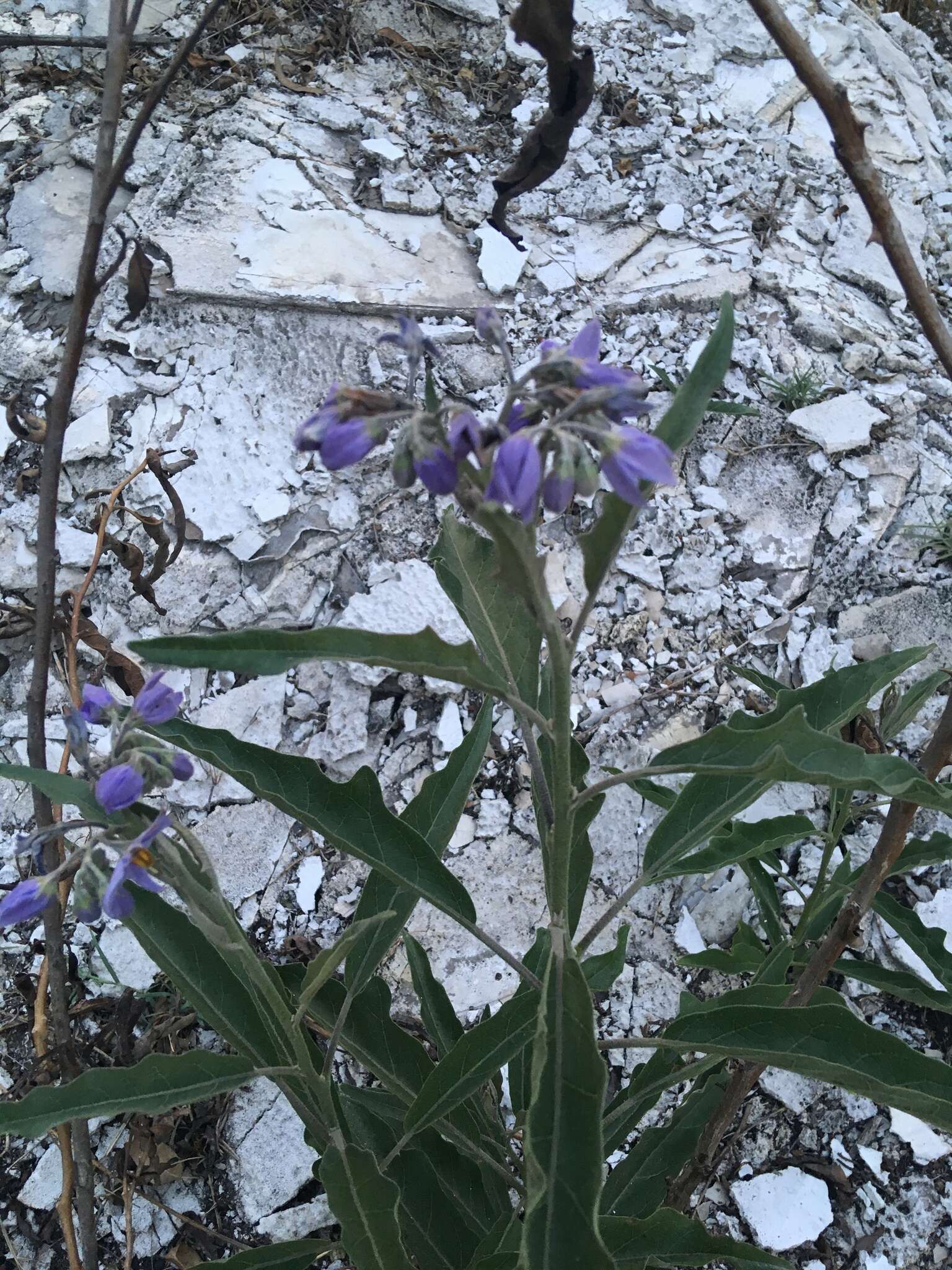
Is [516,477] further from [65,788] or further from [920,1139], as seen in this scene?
[920,1139]

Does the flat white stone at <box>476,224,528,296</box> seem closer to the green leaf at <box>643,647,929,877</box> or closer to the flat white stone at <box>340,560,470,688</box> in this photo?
the flat white stone at <box>340,560,470,688</box>

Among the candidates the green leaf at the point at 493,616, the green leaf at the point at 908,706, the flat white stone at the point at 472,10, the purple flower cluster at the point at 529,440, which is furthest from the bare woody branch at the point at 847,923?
the flat white stone at the point at 472,10

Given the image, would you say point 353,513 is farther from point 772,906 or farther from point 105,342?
point 772,906

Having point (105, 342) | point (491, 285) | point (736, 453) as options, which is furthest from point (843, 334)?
point (105, 342)

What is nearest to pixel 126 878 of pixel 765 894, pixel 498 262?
pixel 765 894

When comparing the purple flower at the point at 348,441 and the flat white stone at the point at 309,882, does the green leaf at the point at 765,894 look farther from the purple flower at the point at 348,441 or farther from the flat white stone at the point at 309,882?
the purple flower at the point at 348,441
